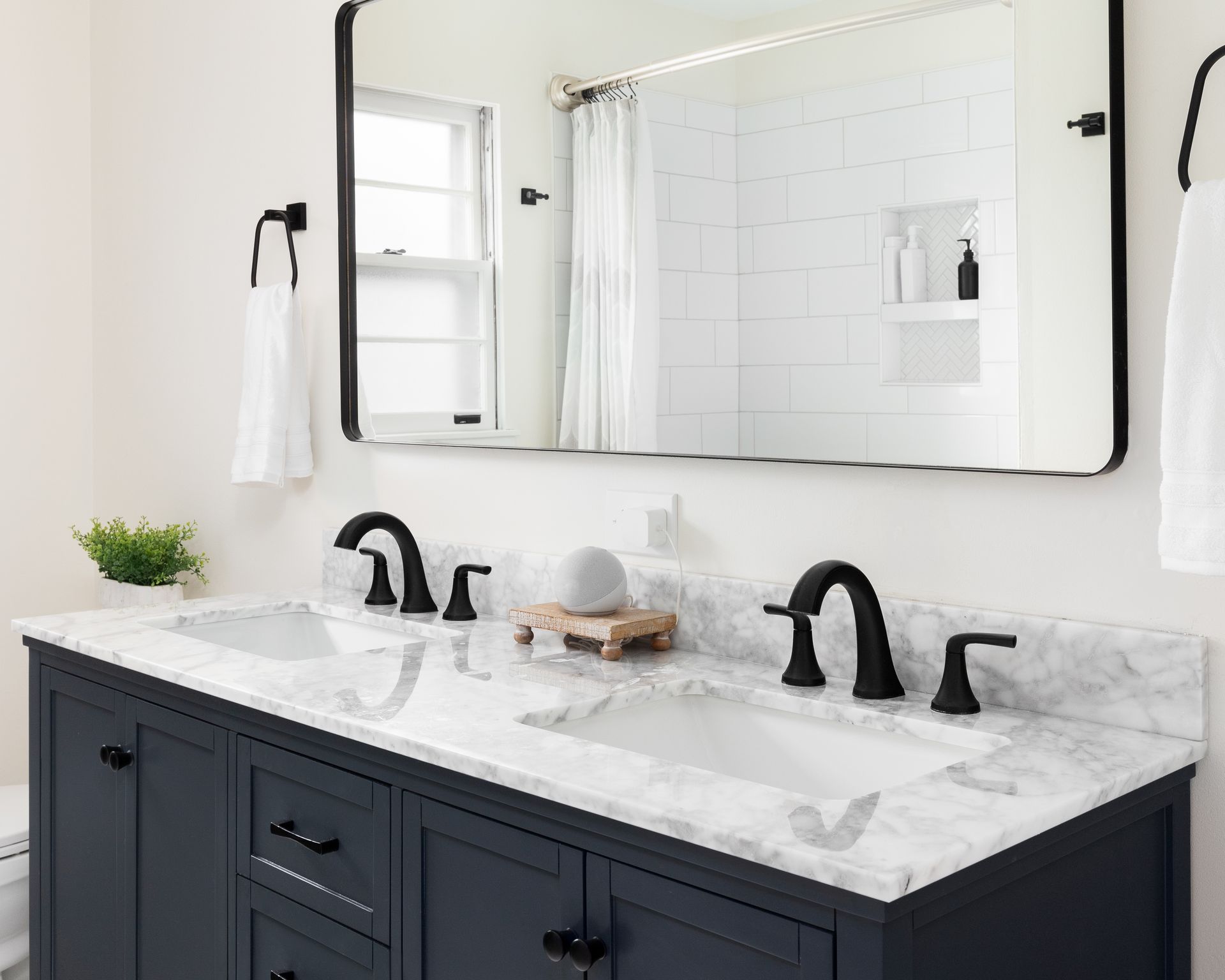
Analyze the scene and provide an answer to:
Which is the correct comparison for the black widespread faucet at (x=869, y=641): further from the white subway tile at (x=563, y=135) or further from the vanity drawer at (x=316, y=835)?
the white subway tile at (x=563, y=135)

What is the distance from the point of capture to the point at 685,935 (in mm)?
1046

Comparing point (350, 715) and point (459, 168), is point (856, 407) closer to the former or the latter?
point (350, 715)

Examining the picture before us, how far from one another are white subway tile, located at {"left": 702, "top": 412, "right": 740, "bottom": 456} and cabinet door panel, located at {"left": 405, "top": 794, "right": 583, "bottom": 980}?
0.64m

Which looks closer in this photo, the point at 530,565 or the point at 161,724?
the point at 161,724

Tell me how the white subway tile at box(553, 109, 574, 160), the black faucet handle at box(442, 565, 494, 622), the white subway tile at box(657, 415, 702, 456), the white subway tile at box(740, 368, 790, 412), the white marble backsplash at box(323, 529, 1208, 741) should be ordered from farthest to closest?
the black faucet handle at box(442, 565, 494, 622), the white subway tile at box(553, 109, 574, 160), the white subway tile at box(657, 415, 702, 456), the white subway tile at box(740, 368, 790, 412), the white marble backsplash at box(323, 529, 1208, 741)

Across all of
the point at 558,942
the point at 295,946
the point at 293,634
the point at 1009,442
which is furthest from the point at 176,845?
the point at 1009,442

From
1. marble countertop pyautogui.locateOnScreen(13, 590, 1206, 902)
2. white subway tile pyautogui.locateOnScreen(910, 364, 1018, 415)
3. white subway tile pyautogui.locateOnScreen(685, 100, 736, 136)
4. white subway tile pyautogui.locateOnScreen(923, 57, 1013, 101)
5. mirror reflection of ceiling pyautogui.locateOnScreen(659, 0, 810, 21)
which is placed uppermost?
mirror reflection of ceiling pyautogui.locateOnScreen(659, 0, 810, 21)

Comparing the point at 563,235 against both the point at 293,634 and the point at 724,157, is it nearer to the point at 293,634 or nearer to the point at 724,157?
the point at 724,157

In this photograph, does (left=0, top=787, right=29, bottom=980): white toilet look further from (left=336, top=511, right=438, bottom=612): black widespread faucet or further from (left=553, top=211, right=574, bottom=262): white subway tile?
(left=553, top=211, right=574, bottom=262): white subway tile

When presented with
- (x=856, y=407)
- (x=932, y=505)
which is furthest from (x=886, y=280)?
→ (x=932, y=505)

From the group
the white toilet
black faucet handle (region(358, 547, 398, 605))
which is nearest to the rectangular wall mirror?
black faucet handle (region(358, 547, 398, 605))

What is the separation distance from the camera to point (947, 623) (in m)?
1.43

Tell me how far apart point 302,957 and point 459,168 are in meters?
1.24

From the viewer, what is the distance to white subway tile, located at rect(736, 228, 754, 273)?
5.27ft
